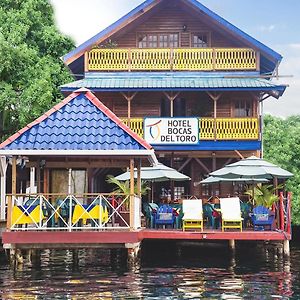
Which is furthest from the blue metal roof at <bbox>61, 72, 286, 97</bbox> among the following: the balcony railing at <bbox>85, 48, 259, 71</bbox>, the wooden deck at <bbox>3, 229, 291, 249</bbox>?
the wooden deck at <bbox>3, 229, 291, 249</bbox>

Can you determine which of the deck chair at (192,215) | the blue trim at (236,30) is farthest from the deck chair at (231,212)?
the blue trim at (236,30)

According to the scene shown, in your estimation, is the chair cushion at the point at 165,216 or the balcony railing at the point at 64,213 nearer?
the balcony railing at the point at 64,213

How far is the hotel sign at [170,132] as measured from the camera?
1043 inches

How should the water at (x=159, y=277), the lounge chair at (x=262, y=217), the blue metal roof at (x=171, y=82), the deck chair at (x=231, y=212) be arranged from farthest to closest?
the blue metal roof at (x=171, y=82)
the lounge chair at (x=262, y=217)
the deck chair at (x=231, y=212)
the water at (x=159, y=277)

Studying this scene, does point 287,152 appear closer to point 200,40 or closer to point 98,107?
point 200,40

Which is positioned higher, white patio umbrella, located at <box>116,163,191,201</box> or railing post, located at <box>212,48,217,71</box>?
railing post, located at <box>212,48,217,71</box>

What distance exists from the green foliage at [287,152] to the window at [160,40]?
38.4ft

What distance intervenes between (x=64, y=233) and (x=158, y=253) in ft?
21.3

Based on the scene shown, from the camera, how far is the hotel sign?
26.5 m

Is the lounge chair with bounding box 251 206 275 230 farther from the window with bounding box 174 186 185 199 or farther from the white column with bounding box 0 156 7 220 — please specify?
the white column with bounding box 0 156 7 220

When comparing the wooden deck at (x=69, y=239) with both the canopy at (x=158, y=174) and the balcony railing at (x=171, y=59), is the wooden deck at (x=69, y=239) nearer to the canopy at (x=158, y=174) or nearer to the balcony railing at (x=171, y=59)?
the canopy at (x=158, y=174)

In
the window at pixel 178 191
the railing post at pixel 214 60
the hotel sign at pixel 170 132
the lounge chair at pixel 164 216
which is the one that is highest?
the railing post at pixel 214 60

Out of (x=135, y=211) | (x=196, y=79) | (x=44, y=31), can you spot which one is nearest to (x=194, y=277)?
(x=135, y=211)

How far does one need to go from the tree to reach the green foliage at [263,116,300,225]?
14.2 metres
